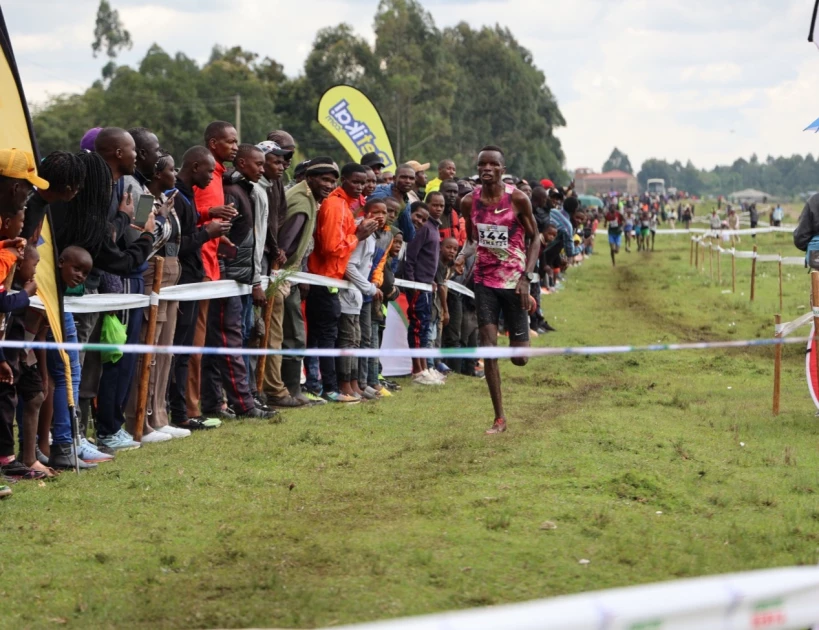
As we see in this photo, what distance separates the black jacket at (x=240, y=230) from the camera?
34.0 ft

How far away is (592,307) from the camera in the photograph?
24.3 metres

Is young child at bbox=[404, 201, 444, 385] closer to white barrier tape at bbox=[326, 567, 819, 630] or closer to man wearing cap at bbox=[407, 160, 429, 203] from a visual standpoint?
man wearing cap at bbox=[407, 160, 429, 203]

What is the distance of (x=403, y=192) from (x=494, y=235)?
13.1 ft

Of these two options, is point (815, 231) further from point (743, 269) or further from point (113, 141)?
point (743, 269)

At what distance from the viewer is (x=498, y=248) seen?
9859 millimetres

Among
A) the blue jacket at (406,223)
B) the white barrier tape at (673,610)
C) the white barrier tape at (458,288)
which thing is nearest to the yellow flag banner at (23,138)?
the white barrier tape at (673,610)

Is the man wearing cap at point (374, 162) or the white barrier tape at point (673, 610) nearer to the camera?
the white barrier tape at point (673, 610)

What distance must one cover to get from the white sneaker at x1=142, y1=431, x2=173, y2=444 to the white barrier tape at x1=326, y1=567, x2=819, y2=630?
6.27 meters

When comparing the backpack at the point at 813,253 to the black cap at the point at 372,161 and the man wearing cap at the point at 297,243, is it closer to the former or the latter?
the man wearing cap at the point at 297,243

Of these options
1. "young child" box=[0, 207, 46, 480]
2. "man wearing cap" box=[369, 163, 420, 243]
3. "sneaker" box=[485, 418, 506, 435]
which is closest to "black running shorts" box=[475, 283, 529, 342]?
"sneaker" box=[485, 418, 506, 435]

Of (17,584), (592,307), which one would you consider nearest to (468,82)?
(592,307)

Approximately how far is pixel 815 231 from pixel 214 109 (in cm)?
7596

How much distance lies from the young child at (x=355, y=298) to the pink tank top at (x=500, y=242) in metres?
1.96

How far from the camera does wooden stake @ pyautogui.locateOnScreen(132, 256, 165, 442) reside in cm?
898
